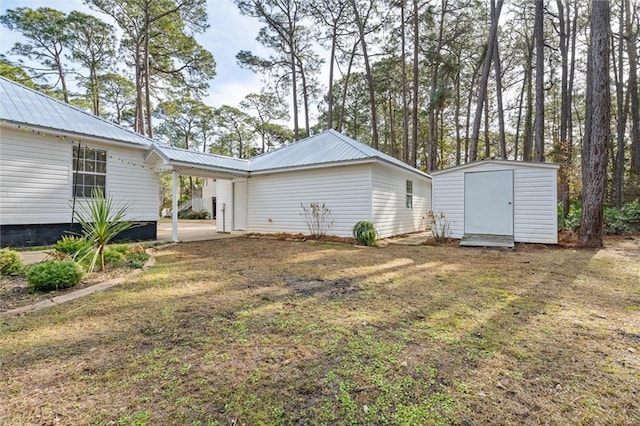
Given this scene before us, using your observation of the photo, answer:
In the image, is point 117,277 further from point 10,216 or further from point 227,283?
point 10,216

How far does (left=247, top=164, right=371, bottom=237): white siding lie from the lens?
9086 mm

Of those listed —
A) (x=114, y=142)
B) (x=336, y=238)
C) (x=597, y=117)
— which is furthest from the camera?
(x=336, y=238)

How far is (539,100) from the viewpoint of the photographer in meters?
9.97

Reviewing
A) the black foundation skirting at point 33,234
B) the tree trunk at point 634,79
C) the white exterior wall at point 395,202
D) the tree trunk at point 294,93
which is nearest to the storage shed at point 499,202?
Answer: the white exterior wall at point 395,202

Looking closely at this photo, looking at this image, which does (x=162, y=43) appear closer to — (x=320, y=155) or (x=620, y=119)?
(x=320, y=155)

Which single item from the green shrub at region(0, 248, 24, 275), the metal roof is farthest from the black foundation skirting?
the metal roof

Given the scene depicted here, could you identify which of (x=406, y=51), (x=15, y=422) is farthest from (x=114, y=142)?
(x=406, y=51)

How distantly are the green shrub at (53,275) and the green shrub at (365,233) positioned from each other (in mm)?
6271

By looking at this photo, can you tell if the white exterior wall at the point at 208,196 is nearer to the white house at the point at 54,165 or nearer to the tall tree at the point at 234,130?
the tall tree at the point at 234,130

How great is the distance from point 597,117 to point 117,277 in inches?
432

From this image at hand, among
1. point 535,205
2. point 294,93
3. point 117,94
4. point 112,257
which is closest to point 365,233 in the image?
point 535,205

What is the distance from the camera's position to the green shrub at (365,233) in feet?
27.3

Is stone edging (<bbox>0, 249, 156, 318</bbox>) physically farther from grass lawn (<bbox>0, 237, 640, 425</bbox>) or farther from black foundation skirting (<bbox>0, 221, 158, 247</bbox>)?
black foundation skirting (<bbox>0, 221, 158, 247</bbox>)

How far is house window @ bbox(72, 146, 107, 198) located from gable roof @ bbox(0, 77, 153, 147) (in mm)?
553
